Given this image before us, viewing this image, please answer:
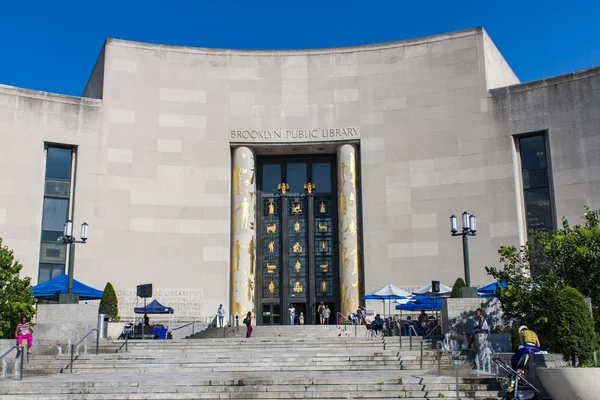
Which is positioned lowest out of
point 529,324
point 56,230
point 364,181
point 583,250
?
point 529,324

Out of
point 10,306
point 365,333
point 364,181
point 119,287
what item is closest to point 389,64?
point 364,181

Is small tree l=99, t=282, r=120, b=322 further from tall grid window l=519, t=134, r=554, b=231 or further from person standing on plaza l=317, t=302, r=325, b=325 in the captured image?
tall grid window l=519, t=134, r=554, b=231

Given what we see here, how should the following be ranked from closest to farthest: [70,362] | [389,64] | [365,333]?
[70,362], [365,333], [389,64]

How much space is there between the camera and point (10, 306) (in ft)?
65.2

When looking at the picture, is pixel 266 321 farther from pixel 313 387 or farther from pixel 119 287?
pixel 313 387

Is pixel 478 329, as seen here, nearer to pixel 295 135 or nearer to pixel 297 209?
pixel 297 209

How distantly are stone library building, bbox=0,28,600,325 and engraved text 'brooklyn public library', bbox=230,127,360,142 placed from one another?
72mm

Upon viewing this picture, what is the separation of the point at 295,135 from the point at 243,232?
220 inches

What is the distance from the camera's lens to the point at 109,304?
28.4m

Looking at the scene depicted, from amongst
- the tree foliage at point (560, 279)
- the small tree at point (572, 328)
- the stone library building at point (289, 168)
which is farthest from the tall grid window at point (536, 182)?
the small tree at point (572, 328)

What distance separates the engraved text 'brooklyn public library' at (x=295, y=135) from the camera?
111 feet

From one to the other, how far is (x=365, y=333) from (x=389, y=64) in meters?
14.3

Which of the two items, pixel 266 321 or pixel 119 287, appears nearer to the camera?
pixel 119 287

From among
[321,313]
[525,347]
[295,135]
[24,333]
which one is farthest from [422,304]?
[24,333]
